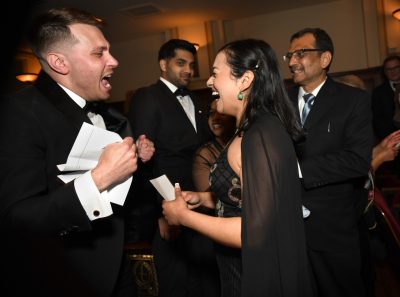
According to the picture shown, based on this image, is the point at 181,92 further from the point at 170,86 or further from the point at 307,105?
the point at 307,105

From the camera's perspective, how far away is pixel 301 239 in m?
1.54

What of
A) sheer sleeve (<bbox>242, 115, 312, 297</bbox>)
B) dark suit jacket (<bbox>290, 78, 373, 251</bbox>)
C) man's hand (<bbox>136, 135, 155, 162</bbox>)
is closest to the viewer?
sheer sleeve (<bbox>242, 115, 312, 297</bbox>)

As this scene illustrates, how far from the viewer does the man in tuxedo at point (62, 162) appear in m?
1.33

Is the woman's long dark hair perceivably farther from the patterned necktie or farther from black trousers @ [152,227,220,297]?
black trousers @ [152,227,220,297]

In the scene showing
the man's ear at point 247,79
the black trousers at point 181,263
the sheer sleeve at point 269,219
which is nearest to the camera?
the sheer sleeve at point 269,219

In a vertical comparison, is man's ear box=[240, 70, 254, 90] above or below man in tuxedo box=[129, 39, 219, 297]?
above

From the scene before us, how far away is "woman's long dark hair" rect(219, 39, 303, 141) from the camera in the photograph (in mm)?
1676

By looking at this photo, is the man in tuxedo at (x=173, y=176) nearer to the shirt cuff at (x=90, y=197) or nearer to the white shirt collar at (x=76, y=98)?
the white shirt collar at (x=76, y=98)

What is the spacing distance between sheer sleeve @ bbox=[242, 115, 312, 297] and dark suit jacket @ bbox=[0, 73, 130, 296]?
1.93 ft

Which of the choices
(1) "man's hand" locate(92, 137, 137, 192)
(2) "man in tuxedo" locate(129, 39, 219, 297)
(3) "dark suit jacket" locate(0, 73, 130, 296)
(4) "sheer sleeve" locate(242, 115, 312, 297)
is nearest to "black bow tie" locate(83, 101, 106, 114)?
(3) "dark suit jacket" locate(0, 73, 130, 296)

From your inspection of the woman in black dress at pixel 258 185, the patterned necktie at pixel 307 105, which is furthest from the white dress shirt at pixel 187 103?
the woman in black dress at pixel 258 185

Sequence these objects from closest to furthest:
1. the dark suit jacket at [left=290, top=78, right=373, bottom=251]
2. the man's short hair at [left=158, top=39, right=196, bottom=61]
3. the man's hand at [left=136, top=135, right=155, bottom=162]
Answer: the man's hand at [left=136, top=135, right=155, bottom=162] → the dark suit jacket at [left=290, top=78, right=373, bottom=251] → the man's short hair at [left=158, top=39, right=196, bottom=61]

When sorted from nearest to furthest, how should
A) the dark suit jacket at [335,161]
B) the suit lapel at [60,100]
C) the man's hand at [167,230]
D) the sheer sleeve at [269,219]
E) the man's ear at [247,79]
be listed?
1. the sheer sleeve at [269,219]
2. the suit lapel at [60,100]
3. the man's ear at [247,79]
4. the dark suit jacket at [335,161]
5. the man's hand at [167,230]

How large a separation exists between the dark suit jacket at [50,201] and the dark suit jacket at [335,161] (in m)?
1.35
